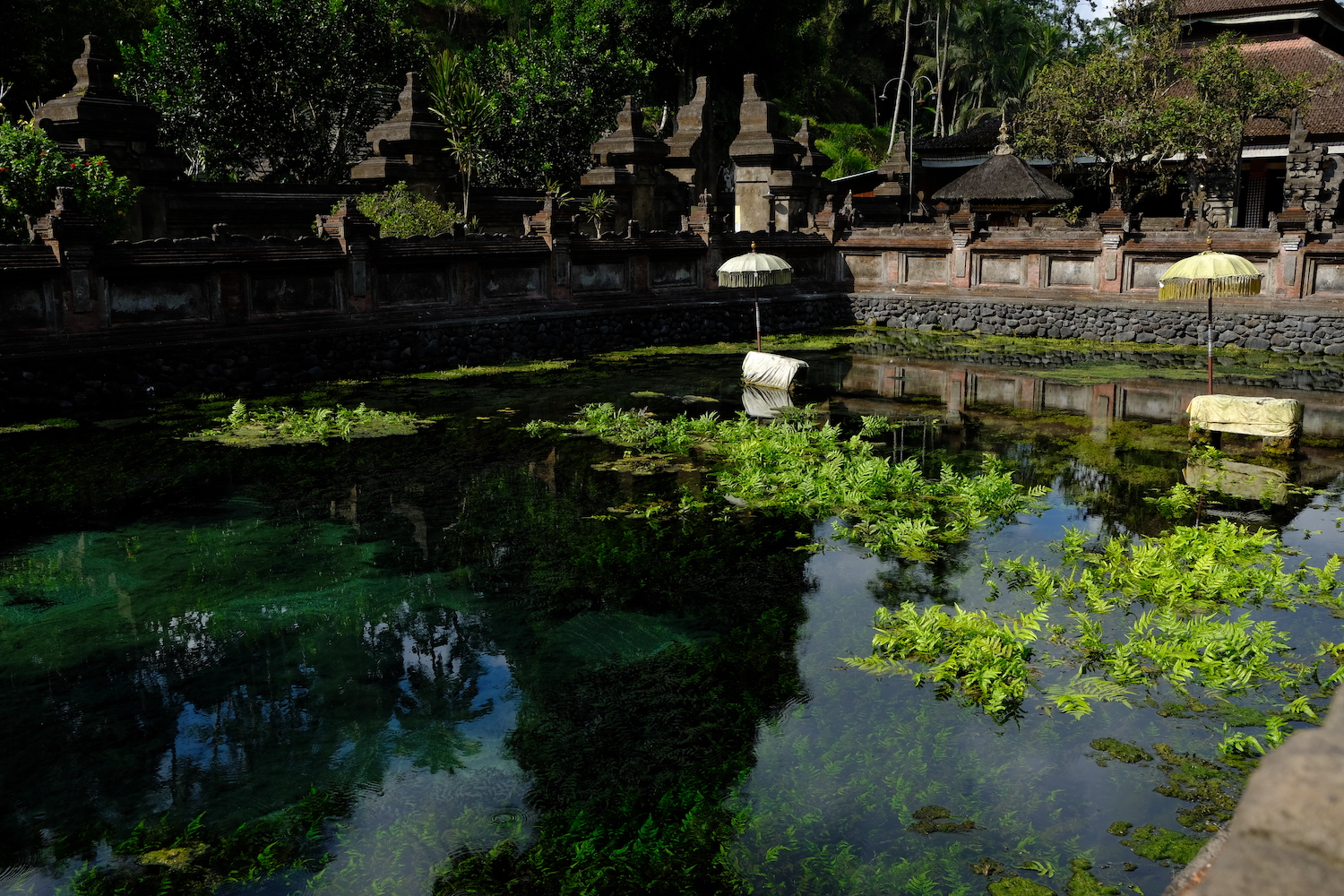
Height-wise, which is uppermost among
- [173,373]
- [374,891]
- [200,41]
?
[200,41]

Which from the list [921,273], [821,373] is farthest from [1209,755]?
[921,273]

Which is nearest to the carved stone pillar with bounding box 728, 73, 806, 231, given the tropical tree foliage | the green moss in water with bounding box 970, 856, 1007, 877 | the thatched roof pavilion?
the thatched roof pavilion

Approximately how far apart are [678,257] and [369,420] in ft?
34.9

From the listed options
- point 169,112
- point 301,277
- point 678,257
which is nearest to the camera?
point 301,277

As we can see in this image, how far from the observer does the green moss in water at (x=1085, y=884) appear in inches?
197

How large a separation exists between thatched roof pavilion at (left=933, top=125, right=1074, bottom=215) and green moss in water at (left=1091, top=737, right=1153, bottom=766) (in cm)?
2663

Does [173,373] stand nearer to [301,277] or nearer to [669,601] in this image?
[301,277]

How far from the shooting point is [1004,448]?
45.4 ft

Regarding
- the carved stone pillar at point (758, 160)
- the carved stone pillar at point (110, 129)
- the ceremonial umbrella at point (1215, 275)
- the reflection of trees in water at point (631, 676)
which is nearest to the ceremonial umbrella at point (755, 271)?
the ceremonial umbrella at point (1215, 275)

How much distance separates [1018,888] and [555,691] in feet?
10.3

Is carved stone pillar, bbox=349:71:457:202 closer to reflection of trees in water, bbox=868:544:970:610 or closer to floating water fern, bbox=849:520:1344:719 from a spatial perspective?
reflection of trees in water, bbox=868:544:970:610

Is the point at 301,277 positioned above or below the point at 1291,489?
above

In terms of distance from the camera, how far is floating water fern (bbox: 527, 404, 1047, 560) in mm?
10414

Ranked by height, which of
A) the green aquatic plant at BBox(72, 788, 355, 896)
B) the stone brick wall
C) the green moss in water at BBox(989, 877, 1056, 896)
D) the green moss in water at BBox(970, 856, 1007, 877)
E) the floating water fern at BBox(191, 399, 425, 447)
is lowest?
the green moss in water at BBox(989, 877, 1056, 896)
